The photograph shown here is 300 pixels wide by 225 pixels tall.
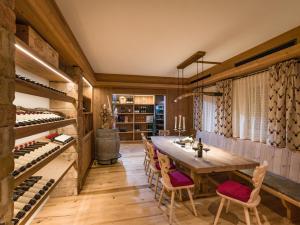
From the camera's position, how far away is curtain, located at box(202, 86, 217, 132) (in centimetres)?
463

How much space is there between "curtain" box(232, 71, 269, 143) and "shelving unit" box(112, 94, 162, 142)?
3.81 metres

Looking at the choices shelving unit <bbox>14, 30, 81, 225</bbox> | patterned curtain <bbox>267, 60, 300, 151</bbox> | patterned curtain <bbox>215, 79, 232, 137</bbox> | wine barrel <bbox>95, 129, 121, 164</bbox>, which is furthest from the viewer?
wine barrel <bbox>95, 129, 121, 164</bbox>

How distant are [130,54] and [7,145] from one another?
8.84 ft

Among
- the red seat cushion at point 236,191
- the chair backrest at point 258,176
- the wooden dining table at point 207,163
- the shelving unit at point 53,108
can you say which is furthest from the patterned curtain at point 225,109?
the shelving unit at point 53,108

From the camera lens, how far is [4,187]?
992 mm

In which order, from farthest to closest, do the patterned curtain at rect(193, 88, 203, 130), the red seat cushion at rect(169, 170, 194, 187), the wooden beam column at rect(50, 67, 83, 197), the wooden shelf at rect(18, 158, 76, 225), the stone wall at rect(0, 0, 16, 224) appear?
the patterned curtain at rect(193, 88, 203, 130) → the wooden beam column at rect(50, 67, 83, 197) → the red seat cushion at rect(169, 170, 194, 187) → the wooden shelf at rect(18, 158, 76, 225) → the stone wall at rect(0, 0, 16, 224)

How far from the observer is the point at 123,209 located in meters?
2.46

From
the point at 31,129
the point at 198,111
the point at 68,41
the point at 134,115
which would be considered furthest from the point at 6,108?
the point at 134,115

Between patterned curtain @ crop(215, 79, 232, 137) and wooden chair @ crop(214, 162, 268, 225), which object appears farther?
patterned curtain @ crop(215, 79, 232, 137)

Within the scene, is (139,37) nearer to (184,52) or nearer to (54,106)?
(184,52)

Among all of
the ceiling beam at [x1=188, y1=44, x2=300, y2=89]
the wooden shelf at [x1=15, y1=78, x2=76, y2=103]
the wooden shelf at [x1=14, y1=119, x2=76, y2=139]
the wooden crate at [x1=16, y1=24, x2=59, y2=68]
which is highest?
the ceiling beam at [x1=188, y1=44, x2=300, y2=89]

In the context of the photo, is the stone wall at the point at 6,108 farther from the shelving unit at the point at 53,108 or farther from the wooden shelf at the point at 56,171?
the wooden shelf at the point at 56,171

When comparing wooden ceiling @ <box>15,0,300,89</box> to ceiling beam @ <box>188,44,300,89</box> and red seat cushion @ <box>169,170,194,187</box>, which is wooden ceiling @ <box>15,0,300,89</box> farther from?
red seat cushion @ <box>169,170,194,187</box>

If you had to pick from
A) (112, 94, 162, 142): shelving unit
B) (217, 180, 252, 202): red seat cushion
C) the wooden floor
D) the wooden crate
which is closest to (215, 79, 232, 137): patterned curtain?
the wooden floor
